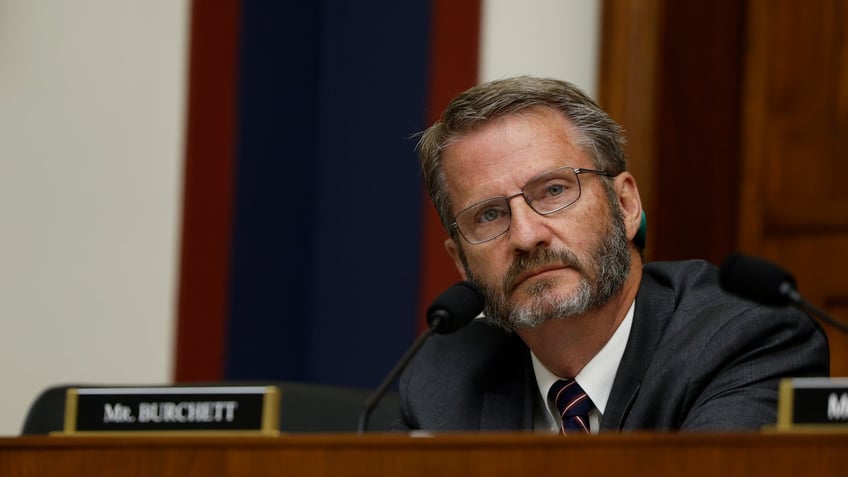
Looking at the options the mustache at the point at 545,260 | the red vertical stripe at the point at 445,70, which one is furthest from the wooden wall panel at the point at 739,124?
the mustache at the point at 545,260

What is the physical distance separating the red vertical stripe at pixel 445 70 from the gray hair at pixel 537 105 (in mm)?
1121

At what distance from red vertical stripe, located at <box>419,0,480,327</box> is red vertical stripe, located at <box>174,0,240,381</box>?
60 cm

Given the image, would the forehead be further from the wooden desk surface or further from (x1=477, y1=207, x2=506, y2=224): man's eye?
the wooden desk surface

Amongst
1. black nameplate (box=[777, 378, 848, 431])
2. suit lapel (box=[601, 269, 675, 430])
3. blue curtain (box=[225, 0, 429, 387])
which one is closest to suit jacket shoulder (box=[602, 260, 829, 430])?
suit lapel (box=[601, 269, 675, 430])

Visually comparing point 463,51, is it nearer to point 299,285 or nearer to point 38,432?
point 299,285

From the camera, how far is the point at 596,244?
2148mm

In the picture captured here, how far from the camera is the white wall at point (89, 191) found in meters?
3.67

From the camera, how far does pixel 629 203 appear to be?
2293mm

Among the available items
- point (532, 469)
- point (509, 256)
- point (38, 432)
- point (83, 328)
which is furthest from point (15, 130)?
point (532, 469)

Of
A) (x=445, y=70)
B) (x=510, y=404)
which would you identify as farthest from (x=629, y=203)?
(x=445, y=70)

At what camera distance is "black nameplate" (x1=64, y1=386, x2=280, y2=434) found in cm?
145

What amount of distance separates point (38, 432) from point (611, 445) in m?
1.42

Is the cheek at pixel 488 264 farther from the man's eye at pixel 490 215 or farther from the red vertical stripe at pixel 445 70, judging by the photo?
the red vertical stripe at pixel 445 70

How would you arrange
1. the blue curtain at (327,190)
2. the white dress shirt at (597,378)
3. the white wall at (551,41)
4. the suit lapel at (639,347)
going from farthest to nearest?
the blue curtain at (327,190) < the white wall at (551,41) < the white dress shirt at (597,378) < the suit lapel at (639,347)
